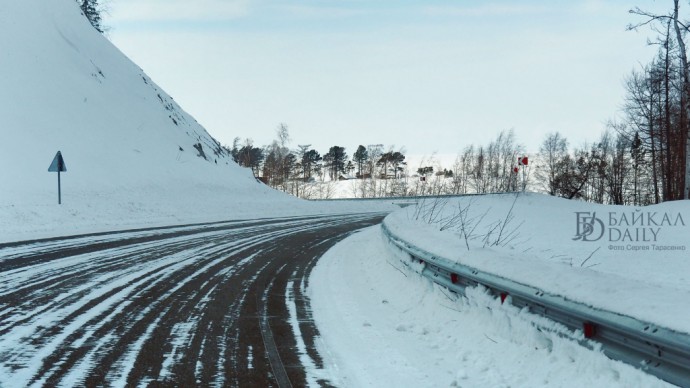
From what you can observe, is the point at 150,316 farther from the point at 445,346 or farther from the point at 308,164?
the point at 308,164

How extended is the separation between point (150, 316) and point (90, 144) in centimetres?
2757

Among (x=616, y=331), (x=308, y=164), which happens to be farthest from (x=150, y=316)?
(x=308, y=164)

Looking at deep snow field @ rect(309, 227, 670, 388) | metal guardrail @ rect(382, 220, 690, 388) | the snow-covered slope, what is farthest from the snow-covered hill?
metal guardrail @ rect(382, 220, 690, 388)

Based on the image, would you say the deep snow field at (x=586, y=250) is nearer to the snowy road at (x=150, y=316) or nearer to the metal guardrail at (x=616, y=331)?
the metal guardrail at (x=616, y=331)

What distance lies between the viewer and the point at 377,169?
11012cm

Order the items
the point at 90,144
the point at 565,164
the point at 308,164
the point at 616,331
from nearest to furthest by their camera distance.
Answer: the point at 616,331 < the point at 90,144 < the point at 565,164 < the point at 308,164

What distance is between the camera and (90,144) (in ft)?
99.1

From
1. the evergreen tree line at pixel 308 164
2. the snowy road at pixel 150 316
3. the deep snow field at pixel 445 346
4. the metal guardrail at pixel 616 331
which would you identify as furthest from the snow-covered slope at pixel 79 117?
the evergreen tree line at pixel 308 164

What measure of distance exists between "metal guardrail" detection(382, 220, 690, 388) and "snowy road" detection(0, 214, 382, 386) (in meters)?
1.97

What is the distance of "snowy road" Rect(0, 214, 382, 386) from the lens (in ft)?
14.1

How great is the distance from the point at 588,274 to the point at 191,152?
3620 centimetres

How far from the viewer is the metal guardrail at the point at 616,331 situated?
3.01 metres

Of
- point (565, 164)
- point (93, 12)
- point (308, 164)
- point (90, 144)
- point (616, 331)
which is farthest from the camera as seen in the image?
point (308, 164)

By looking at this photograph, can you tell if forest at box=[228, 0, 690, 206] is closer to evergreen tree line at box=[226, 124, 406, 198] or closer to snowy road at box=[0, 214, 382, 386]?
evergreen tree line at box=[226, 124, 406, 198]
